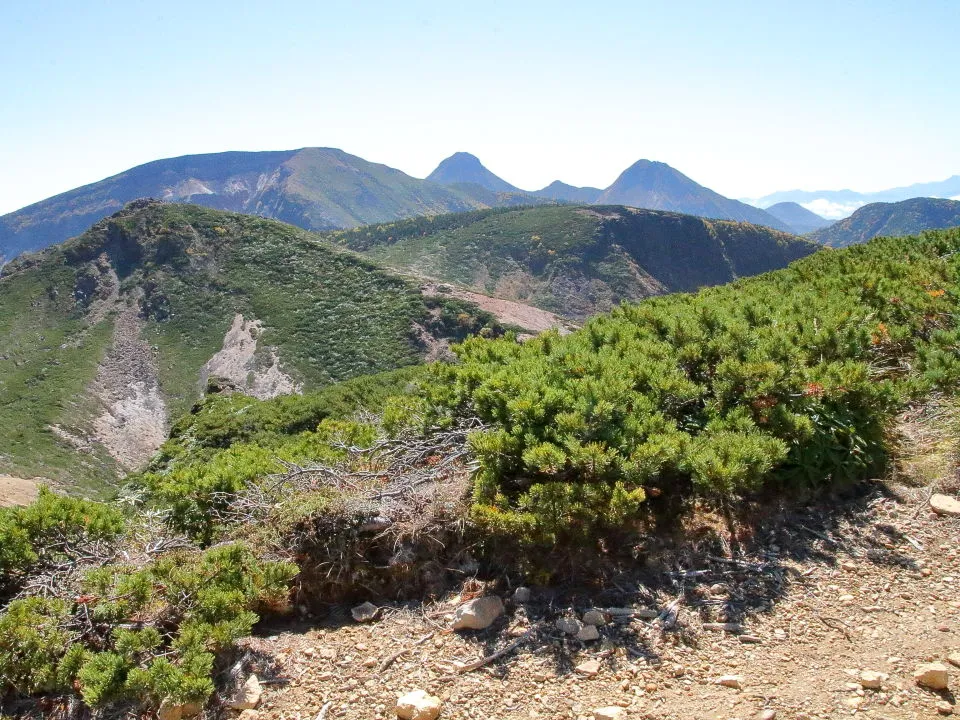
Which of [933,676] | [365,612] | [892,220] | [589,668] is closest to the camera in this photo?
[933,676]

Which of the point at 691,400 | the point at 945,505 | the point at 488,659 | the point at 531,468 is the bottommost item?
the point at 488,659

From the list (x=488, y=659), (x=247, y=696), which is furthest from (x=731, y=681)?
(x=247, y=696)

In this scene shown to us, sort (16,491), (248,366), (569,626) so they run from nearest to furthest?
(569,626), (16,491), (248,366)

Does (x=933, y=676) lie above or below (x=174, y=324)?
above

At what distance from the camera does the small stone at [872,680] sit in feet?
7.88

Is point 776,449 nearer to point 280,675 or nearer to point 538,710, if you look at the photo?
point 538,710

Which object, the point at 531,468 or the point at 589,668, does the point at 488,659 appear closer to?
the point at 589,668

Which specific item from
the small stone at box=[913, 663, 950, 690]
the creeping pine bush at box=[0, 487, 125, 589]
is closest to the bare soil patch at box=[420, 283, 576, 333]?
the creeping pine bush at box=[0, 487, 125, 589]

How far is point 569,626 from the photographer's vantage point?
294 centimetres

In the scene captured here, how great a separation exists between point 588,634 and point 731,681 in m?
0.65

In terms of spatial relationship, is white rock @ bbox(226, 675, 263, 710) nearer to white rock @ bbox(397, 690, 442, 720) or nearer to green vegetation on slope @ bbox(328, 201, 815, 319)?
white rock @ bbox(397, 690, 442, 720)

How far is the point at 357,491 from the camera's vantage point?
385cm

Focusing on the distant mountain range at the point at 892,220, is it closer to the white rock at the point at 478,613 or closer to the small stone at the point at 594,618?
the small stone at the point at 594,618

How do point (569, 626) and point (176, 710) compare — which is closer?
point (176, 710)
